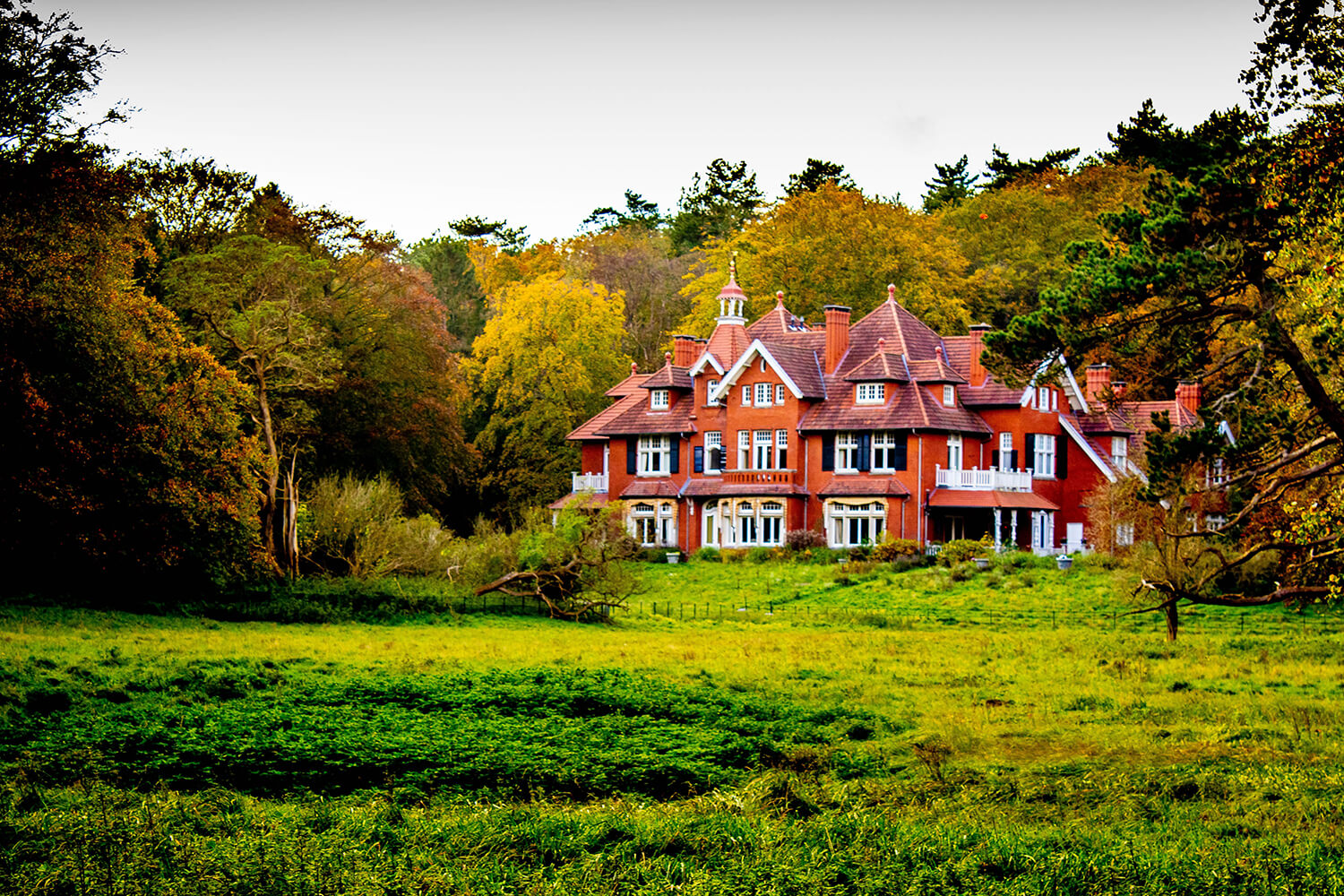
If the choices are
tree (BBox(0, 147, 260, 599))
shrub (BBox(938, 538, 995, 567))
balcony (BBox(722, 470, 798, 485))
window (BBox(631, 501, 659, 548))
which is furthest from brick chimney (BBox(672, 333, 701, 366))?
tree (BBox(0, 147, 260, 599))

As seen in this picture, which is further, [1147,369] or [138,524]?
[138,524]

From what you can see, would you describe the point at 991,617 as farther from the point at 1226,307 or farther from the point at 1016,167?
the point at 1016,167

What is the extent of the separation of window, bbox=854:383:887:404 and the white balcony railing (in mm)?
12896

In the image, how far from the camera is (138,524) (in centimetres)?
2988

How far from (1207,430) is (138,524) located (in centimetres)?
2171

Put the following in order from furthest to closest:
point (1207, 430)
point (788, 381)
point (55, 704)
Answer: point (788, 381)
point (1207, 430)
point (55, 704)

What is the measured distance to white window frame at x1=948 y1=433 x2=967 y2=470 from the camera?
174 feet

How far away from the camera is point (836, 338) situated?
5631 centimetres

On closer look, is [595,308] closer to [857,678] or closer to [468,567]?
[468,567]

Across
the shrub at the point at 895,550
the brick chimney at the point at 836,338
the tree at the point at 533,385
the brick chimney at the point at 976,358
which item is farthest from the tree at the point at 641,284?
the shrub at the point at 895,550

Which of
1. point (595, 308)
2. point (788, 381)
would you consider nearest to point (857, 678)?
point (788, 381)

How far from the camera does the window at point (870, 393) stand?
53.3 metres

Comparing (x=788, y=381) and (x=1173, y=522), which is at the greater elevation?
(x=788, y=381)

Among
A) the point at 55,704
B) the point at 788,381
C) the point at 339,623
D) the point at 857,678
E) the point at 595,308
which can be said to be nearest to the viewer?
the point at 55,704
